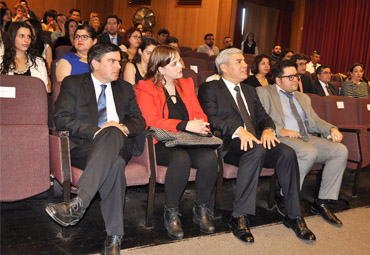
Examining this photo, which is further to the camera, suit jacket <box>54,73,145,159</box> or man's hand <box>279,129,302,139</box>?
man's hand <box>279,129,302,139</box>

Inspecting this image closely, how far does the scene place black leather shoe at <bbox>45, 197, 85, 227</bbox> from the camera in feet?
6.20

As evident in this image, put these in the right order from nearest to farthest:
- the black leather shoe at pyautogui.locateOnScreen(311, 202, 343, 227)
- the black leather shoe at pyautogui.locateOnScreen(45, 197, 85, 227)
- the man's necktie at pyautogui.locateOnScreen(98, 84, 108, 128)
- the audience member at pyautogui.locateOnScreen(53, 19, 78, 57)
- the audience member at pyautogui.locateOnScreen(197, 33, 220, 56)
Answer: the black leather shoe at pyautogui.locateOnScreen(45, 197, 85, 227) < the man's necktie at pyautogui.locateOnScreen(98, 84, 108, 128) < the black leather shoe at pyautogui.locateOnScreen(311, 202, 343, 227) < the audience member at pyautogui.locateOnScreen(53, 19, 78, 57) < the audience member at pyautogui.locateOnScreen(197, 33, 220, 56)

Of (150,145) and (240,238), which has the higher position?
(150,145)

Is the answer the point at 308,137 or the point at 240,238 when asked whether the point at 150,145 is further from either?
the point at 308,137

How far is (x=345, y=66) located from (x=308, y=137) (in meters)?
8.47

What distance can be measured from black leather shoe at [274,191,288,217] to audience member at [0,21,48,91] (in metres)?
2.05

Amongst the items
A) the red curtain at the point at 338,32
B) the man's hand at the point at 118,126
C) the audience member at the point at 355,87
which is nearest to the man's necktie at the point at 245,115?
the man's hand at the point at 118,126

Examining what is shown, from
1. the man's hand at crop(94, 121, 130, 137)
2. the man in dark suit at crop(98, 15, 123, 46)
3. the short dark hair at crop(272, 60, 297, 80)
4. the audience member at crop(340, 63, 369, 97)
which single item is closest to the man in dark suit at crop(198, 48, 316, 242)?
the short dark hair at crop(272, 60, 297, 80)

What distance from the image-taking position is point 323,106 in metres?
3.77

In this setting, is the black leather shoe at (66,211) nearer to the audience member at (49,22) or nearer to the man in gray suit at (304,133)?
the man in gray suit at (304,133)

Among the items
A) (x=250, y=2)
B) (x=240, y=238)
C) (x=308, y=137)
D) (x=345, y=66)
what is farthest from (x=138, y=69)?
(x=345, y=66)

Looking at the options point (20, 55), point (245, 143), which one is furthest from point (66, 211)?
point (20, 55)

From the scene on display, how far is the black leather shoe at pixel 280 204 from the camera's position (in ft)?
9.31

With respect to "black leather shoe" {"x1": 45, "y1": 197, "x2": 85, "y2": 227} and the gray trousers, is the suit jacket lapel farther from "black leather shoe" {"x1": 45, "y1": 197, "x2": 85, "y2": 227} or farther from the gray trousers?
the gray trousers
